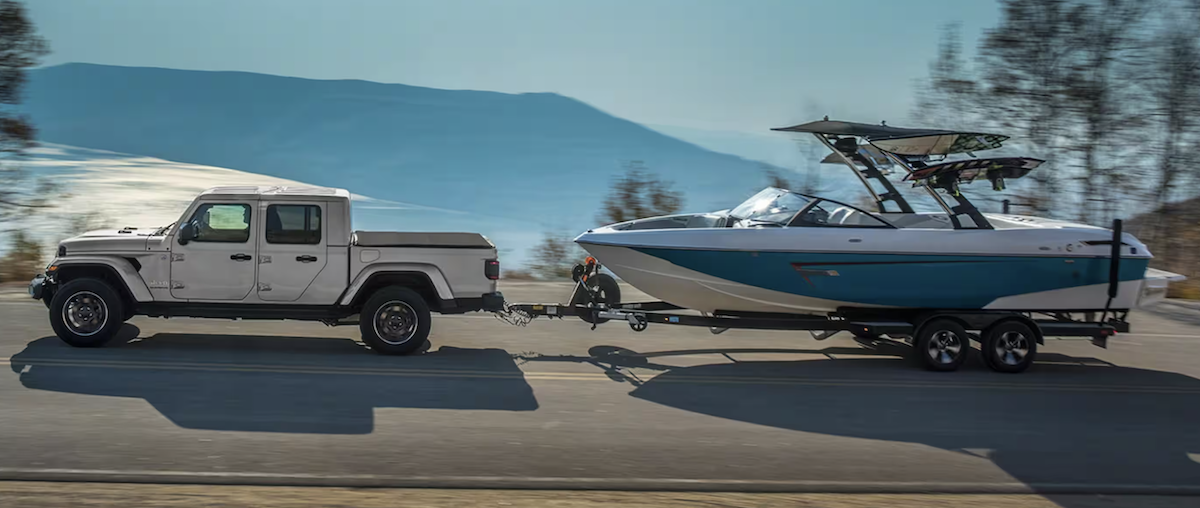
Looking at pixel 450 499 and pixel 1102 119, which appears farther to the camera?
pixel 1102 119

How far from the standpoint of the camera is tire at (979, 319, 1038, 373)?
10500 millimetres

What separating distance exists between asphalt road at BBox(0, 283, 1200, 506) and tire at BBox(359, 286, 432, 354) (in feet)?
0.60

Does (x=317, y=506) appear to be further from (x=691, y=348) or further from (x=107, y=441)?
(x=691, y=348)

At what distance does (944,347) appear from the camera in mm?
10492

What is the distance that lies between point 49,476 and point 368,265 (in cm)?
433

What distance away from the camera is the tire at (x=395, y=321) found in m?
10.1

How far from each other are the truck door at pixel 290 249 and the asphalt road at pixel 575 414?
0.75 metres

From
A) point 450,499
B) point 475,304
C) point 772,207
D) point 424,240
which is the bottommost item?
point 450,499

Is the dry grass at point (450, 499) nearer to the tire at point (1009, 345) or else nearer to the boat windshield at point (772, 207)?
the tire at point (1009, 345)

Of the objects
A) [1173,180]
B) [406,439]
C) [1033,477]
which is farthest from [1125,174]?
[406,439]

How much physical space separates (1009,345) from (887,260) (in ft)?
5.54

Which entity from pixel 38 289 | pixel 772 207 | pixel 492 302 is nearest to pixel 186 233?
pixel 38 289

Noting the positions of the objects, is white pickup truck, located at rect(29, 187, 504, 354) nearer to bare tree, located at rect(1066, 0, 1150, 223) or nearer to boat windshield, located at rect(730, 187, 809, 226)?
boat windshield, located at rect(730, 187, 809, 226)

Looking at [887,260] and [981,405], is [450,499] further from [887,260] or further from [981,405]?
[887,260]
